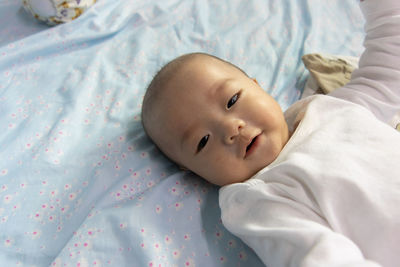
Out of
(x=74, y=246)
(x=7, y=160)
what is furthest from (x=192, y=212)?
(x=7, y=160)

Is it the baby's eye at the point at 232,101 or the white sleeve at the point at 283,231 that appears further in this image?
the baby's eye at the point at 232,101

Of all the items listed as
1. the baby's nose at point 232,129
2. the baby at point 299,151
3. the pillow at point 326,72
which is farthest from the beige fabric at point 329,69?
the baby's nose at point 232,129

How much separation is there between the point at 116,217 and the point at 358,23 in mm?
1363

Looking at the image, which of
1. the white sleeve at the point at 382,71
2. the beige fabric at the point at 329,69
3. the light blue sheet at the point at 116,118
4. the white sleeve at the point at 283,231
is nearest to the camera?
the white sleeve at the point at 283,231

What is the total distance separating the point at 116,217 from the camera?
0.81 m

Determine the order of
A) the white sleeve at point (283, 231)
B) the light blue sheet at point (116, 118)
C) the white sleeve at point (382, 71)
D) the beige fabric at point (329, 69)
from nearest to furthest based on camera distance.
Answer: the white sleeve at point (283, 231), the light blue sheet at point (116, 118), the white sleeve at point (382, 71), the beige fabric at point (329, 69)

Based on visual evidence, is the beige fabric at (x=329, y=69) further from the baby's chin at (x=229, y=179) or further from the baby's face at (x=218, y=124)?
the baby's chin at (x=229, y=179)

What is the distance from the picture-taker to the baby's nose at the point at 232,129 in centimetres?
81

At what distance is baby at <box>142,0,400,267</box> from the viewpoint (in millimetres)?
693

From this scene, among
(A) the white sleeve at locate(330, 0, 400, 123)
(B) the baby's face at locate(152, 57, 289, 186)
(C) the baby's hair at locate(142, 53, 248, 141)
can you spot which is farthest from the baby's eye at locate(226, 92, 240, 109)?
(A) the white sleeve at locate(330, 0, 400, 123)

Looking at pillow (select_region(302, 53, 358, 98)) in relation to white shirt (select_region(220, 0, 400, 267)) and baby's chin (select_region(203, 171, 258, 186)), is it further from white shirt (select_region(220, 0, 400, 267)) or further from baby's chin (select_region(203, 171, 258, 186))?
baby's chin (select_region(203, 171, 258, 186))

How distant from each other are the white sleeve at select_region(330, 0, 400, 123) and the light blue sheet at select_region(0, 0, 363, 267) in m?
0.26

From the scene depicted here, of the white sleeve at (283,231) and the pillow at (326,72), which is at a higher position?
the white sleeve at (283,231)

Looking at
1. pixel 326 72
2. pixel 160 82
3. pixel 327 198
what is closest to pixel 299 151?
pixel 327 198
